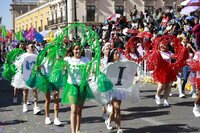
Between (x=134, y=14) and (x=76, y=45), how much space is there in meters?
16.6

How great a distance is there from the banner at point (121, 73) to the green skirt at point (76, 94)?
59cm

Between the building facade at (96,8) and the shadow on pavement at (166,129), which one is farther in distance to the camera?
the building facade at (96,8)

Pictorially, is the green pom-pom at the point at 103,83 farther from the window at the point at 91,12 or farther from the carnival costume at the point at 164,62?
the window at the point at 91,12

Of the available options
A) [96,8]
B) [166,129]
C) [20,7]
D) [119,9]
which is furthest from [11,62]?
[20,7]

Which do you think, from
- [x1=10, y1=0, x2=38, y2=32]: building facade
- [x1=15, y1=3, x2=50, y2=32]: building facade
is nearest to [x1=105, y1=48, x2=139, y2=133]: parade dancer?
[x1=15, y1=3, x2=50, y2=32]: building facade

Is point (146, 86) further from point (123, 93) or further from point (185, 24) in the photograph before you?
point (123, 93)

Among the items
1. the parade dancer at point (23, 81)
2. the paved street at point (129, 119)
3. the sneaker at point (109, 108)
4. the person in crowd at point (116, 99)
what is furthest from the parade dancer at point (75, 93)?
the parade dancer at point (23, 81)

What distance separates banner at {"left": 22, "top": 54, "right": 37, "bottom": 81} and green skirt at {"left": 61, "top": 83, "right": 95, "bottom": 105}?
290 centimetres

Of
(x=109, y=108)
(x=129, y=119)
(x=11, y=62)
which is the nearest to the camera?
(x=109, y=108)

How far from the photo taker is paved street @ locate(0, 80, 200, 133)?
836 cm

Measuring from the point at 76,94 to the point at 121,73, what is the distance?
1057 mm

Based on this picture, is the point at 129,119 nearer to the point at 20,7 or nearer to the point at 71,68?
the point at 71,68

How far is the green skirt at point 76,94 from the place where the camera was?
7293 millimetres

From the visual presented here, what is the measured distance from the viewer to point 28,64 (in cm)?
1018
